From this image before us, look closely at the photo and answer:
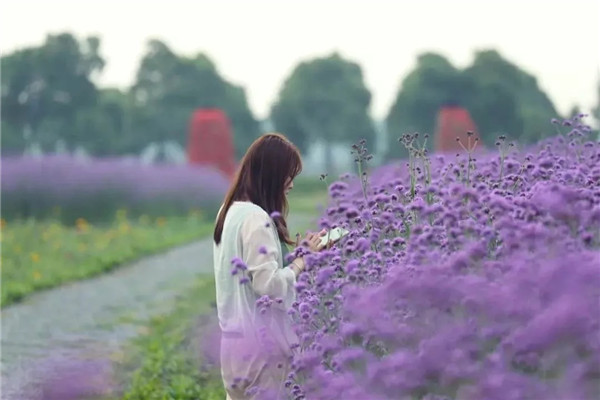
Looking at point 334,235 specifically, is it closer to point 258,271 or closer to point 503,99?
point 258,271

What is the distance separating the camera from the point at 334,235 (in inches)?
158

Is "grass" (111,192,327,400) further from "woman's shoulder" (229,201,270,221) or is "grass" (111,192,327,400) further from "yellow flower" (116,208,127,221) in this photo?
"yellow flower" (116,208,127,221)

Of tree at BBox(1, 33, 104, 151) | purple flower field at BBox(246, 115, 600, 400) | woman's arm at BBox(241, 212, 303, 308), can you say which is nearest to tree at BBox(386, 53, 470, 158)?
tree at BBox(1, 33, 104, 151)

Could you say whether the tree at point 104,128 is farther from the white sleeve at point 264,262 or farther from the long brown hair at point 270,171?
the white sleeve at point 264,262

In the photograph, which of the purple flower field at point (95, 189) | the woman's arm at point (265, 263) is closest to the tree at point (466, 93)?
the purple flower field at point (95, 189)

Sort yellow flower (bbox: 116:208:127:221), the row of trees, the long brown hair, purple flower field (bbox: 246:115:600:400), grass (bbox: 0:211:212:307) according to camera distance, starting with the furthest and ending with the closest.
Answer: the row of trees < yellow flower (bbox: 116:208:127:221) < grass (bbox: 0:211:212:307) < the long brown hair < purple flower field (bbox: 246:115:600:400)

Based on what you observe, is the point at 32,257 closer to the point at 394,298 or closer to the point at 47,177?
the point at 47,177

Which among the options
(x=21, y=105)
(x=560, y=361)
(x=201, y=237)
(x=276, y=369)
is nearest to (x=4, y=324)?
(x=276, y=369)

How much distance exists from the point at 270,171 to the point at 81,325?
5.44 m

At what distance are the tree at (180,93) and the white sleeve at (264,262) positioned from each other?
2005 inches

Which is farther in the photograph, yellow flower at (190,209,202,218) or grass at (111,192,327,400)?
yellow flower at (190,209,202,218)

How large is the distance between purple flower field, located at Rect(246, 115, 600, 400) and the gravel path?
2967mm

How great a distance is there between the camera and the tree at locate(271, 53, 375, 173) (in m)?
60.6

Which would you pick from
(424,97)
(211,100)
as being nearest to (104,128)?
(211,100)
